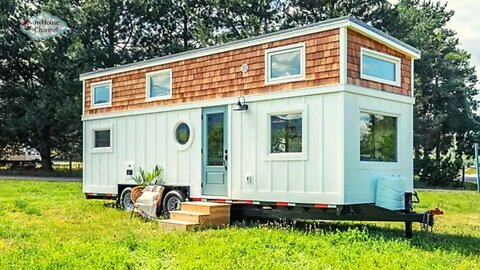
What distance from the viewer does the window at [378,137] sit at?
826 centimetres

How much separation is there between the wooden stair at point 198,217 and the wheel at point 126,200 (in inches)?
92.4

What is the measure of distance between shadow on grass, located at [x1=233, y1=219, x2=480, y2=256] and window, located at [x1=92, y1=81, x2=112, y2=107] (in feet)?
15.8

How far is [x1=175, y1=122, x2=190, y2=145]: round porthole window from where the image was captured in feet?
33.6

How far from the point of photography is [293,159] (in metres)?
8.37

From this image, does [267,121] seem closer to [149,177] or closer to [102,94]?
[149,177]

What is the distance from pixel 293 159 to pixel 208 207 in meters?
1.73

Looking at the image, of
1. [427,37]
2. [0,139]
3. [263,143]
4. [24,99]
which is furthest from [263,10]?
[263,143]

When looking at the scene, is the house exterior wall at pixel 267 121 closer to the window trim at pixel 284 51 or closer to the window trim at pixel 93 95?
the window trim at pixel 284 51

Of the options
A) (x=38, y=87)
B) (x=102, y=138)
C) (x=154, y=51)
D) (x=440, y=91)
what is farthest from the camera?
(x=440, y=91)

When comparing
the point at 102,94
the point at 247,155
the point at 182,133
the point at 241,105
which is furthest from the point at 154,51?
the point at 247,155

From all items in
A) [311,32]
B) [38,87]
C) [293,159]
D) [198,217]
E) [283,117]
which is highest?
[38,87]

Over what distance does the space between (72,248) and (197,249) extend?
150 cm

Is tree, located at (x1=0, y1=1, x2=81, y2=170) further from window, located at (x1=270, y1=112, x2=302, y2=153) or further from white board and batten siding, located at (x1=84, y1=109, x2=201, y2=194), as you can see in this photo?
window, located at (x1=270, y1=112, x2=302, y2=153)

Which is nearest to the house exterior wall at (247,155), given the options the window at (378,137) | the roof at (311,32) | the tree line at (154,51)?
the window at (378,137)
